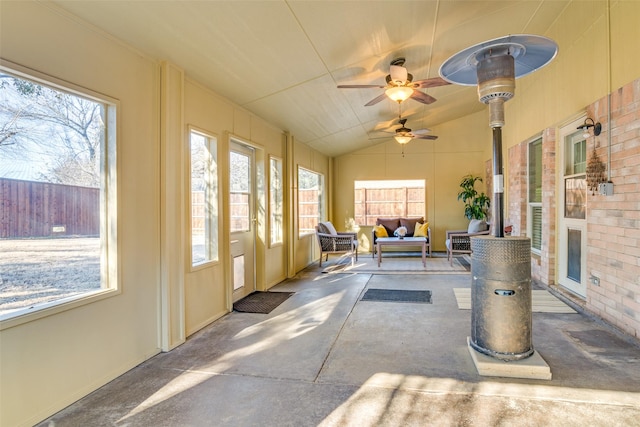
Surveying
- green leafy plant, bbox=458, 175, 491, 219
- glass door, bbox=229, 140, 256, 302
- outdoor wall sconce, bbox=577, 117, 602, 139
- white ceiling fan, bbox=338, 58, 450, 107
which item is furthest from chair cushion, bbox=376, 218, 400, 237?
outdoor wall sconce, bbox=577, 117, 602, 139

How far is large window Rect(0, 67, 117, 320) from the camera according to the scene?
74.9 inches

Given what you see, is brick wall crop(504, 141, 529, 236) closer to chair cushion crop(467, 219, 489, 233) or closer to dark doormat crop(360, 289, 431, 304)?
chair cushion crop(467, 219, 489, 233)

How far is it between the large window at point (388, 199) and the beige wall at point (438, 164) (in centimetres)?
15

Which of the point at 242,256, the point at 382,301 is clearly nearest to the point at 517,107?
the point at 382,301

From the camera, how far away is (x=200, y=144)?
3590mm

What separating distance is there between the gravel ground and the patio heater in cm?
274

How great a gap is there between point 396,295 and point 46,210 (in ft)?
12.5

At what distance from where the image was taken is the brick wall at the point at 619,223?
9.40 feet

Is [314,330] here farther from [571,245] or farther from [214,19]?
[571,245]

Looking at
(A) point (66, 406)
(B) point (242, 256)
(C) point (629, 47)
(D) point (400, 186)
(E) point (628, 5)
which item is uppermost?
(E) point (628, 5)

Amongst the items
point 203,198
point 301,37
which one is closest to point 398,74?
point 301,37

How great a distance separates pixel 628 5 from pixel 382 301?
143 inches

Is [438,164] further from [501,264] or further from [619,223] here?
[501,264]

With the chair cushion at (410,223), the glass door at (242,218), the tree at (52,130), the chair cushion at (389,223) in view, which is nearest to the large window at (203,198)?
the glass door at (242,218)
